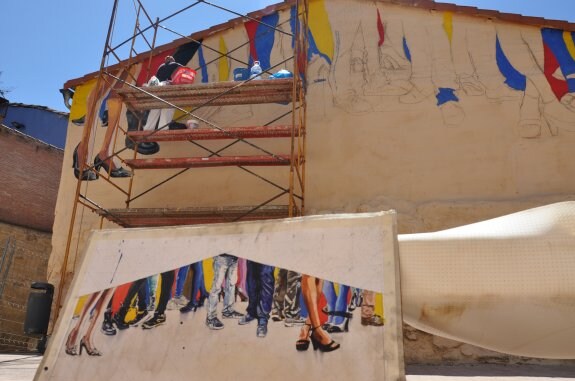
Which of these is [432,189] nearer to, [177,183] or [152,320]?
[177,183]

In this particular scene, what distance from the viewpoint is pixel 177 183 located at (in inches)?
308

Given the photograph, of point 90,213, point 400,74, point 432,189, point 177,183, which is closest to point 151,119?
point 177,183

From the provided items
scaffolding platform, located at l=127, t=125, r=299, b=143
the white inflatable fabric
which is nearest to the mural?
the white inflatable fabric

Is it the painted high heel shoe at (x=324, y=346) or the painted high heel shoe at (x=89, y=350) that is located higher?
the painted high heel shoe at (x=324, y=346)

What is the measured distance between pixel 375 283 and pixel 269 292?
29.3 inches

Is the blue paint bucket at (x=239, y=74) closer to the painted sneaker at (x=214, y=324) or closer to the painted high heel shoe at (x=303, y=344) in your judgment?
the painted sneaker at (x=214, y=324)

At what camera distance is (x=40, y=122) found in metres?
15.8

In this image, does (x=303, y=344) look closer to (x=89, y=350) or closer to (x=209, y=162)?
(x=89, y=350)

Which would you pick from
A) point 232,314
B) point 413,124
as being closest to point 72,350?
point 232,314

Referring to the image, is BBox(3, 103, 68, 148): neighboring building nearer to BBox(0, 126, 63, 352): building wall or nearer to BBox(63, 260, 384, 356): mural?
BBox(0, 126, 63, 352): building wall

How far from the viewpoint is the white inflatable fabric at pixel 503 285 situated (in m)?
2.63

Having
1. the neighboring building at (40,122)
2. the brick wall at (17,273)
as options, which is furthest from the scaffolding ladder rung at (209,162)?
the neighboring building at (40,122)

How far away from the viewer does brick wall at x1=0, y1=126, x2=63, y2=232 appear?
35.8 ft

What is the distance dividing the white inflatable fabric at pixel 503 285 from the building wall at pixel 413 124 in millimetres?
3850
